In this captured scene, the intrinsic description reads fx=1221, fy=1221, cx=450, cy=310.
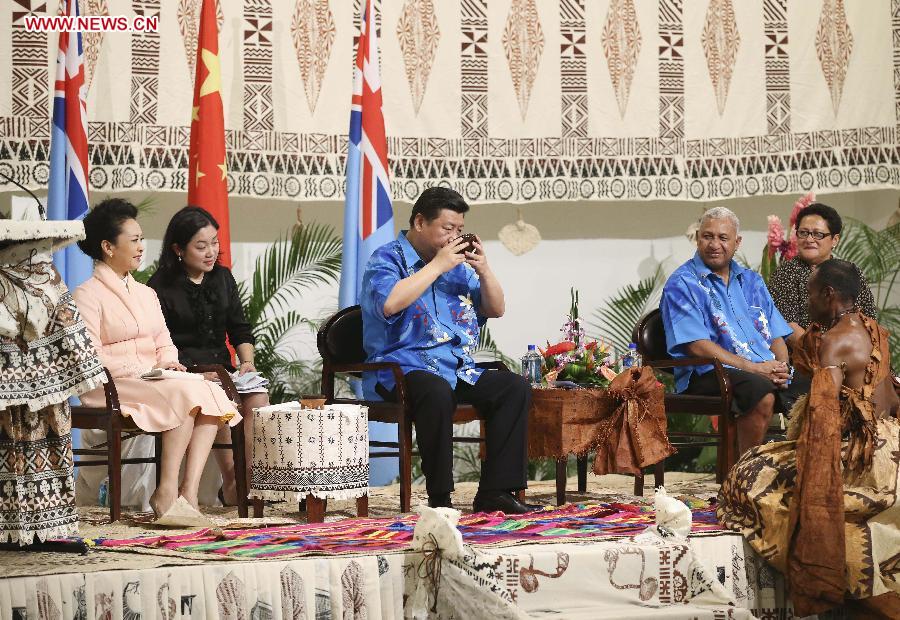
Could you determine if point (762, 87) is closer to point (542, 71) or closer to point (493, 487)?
point (542, 71)

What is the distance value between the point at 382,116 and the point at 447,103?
77 centimetres

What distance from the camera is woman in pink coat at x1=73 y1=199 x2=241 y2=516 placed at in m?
4.60

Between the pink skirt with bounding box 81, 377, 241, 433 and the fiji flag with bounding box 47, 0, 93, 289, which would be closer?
the pink skirt with bounding box 81, 377, 241, 433

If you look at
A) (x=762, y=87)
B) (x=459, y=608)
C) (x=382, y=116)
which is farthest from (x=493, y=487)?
(x=762, y=87)

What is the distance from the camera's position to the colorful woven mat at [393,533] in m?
3.64

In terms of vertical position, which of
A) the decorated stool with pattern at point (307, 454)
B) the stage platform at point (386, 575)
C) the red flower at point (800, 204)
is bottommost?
the stage platform at point (386, 575)

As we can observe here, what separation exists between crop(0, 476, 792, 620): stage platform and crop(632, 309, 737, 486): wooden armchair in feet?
3.31

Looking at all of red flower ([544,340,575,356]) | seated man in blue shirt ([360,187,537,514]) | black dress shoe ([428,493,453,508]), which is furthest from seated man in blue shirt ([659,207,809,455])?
black dress shoe ([428,493,453,508])

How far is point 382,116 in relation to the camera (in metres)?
6.80

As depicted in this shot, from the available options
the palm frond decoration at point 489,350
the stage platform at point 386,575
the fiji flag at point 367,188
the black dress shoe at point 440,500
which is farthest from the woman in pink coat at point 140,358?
the palm frond decoration at point 489,350

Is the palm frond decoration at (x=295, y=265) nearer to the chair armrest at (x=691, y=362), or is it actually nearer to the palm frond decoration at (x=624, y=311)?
the palm frond decoration at (x=624, y=311)

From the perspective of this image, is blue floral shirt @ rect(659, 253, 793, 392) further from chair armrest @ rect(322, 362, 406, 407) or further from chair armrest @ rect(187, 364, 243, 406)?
chair armrest @ rect(187, 364, 243, 406)

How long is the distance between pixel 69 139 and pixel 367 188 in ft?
5.16

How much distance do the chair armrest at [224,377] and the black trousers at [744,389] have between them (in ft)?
6.64
